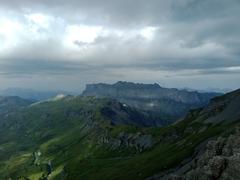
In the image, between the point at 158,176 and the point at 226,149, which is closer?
the point at 226,149

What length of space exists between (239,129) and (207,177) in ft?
308

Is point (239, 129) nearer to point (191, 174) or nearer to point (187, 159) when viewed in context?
point (187, 159)

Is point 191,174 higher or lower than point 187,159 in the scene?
higher

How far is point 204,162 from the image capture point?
115 meters

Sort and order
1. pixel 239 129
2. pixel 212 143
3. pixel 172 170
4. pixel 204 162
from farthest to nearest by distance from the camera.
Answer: pixel 172 170 < pixel 239 129 < pixel 212 143 < pixel 204 162

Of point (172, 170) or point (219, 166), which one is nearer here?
point (219, 166)

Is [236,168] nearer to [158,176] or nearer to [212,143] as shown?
[212,143]

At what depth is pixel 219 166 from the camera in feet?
301

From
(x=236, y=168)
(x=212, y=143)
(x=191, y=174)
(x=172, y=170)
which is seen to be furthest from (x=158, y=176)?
(x=236, y=168)

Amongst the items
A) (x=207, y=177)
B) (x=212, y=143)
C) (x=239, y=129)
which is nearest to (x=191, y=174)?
(x=207, y=177)

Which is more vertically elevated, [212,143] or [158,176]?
[212,143]

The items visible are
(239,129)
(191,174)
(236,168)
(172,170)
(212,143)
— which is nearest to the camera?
(236,168)

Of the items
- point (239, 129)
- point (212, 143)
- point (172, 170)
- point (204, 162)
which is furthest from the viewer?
point (172, 170)

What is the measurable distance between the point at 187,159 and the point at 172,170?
10642mm
